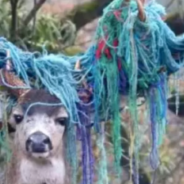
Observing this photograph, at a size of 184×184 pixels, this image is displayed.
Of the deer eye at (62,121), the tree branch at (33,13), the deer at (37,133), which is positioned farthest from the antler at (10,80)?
the tree branch at (33,13)

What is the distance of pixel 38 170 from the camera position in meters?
3.99

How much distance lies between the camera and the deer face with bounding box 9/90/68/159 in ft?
12.6

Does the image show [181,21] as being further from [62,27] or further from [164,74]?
[164,74]

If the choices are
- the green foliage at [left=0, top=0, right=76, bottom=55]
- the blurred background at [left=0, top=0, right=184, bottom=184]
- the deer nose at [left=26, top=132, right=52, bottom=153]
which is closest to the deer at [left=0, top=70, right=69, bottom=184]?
the deer nose at [left=26, top=132, right=52, bottom=153]

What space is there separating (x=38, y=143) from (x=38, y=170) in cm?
21

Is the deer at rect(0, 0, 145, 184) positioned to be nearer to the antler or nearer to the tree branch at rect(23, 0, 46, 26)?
the antler

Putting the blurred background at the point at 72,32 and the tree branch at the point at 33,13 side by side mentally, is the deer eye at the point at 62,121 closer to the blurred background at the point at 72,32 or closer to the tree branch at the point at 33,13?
the blurred background at the point at 72,32

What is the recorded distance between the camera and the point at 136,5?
13.0 ft

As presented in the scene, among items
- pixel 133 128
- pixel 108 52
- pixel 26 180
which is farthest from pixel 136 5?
pixel 26 180

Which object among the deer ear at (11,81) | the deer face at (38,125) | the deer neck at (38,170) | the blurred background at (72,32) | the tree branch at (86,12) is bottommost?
the deer neck at (38,170)

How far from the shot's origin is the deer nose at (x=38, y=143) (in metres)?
3.81

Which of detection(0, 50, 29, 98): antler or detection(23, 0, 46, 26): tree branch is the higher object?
detection(23, 0, 46, 26): tree branch

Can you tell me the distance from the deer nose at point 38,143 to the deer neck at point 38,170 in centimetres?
11

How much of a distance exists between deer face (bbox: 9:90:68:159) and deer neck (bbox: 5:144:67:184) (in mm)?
40
